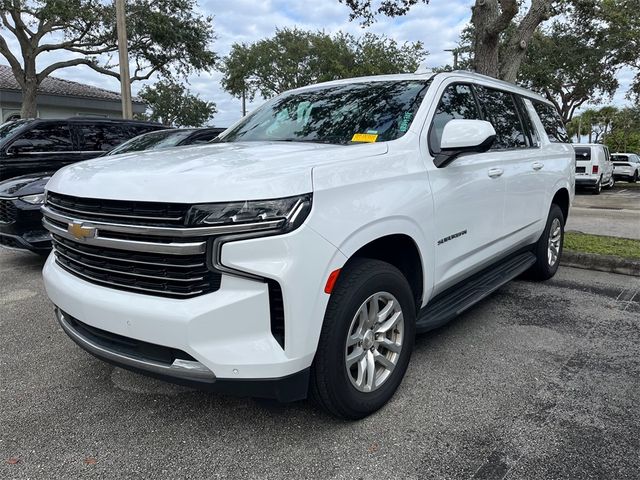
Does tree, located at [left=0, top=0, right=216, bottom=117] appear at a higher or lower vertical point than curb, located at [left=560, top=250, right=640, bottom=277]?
higher

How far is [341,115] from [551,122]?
318 centimetres

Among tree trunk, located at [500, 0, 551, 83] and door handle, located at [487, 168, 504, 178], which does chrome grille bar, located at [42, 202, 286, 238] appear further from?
tree trunk, located at [500, 0, 551, 83]

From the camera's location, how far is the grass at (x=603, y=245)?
6.16 m

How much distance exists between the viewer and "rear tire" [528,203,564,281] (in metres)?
5.12

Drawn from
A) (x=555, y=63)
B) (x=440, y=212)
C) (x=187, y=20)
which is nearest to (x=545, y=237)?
(x=440, y=212)

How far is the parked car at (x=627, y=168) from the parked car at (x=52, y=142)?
24928mm

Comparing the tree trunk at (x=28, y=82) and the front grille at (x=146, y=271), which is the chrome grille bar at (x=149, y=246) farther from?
the tree trunk at (x=28, y=82)

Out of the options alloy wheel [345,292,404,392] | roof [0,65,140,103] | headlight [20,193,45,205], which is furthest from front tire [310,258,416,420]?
roof [0,65,140,103]

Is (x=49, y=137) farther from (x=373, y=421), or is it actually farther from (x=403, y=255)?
(x=373, y=421)

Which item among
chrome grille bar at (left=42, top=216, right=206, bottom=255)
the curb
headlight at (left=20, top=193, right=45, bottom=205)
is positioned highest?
chrome grille bar at (left=42, top=216, right=206, bottom=255)

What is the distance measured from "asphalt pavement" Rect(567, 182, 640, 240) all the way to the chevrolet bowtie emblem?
8.36 meters

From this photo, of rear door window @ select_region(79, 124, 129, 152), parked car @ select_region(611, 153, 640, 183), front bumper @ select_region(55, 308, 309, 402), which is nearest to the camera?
front bumper @ select_region(55, 308, 309, 402)

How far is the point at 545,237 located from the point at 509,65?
171 inches

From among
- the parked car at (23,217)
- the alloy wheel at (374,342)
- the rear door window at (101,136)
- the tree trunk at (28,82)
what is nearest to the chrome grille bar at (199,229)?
the alloy wheel at (374,342)
